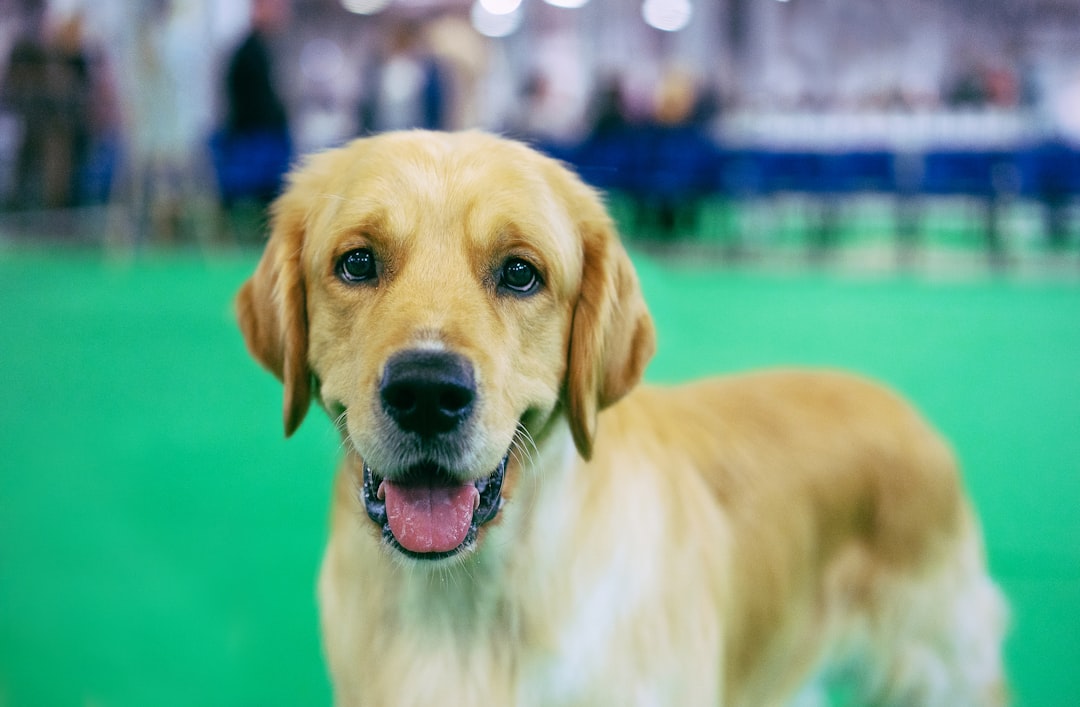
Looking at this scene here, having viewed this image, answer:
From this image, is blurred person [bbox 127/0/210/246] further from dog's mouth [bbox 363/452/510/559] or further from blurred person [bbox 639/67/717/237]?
dog's mouth [bbox 363/452/510/559]

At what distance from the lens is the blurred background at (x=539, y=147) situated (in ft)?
9.68

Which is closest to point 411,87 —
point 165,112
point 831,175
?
point 165,112

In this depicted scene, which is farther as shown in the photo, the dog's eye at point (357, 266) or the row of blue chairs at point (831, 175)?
the row of blue chairs at point (831, 175)

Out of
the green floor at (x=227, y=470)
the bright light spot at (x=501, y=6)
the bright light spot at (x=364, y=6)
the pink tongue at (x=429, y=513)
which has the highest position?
the bright light spot at (x=364, y=6)

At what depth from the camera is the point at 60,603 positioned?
2.88m

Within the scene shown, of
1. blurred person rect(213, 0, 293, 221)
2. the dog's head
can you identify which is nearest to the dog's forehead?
the dog's head

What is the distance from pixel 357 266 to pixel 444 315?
0.24 meters

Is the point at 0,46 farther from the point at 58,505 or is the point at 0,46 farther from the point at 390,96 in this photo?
the point at 58,505

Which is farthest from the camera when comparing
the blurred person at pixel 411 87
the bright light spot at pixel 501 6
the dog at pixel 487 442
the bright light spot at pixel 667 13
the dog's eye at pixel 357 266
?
the bright light spot at pixel 501 6

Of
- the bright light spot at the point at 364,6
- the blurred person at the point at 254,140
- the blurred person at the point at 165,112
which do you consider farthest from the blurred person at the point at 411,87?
the bright light spot at the point at 364,6

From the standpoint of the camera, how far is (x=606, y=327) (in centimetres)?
172

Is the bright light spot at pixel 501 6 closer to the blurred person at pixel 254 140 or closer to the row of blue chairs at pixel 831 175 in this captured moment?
the row of blue chairs at pixel 831 175

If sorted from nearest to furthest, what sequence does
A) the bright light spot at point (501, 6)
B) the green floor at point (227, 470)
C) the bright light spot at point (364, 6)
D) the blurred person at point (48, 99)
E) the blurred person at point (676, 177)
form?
the green floor at point (227, 470)
the blurred person at point (676, 177)
the blurred person at point (48, 99)
the bright light spot at point (501, 6)
the bright light spot at point (364, 6)

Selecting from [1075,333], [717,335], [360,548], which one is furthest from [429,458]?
[1075,333]
